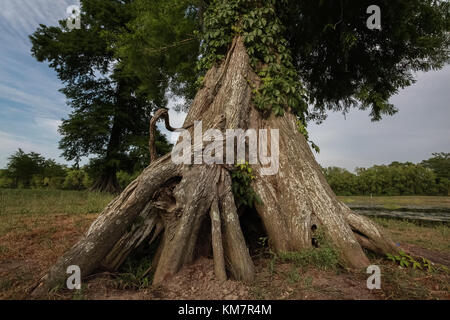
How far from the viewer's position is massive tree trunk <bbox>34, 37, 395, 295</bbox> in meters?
2.28

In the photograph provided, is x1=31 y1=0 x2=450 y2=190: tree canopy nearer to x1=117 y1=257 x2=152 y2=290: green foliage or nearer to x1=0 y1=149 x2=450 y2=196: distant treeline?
x1=117 y1=257 x2=152 y2=290: green foliage

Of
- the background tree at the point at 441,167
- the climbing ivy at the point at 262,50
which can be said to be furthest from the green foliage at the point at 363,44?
the background tree at the point at 441,167

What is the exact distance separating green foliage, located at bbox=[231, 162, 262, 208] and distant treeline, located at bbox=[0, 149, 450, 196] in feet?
94.3

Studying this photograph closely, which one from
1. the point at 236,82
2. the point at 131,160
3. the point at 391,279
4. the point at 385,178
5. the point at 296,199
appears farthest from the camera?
the point at 385,178

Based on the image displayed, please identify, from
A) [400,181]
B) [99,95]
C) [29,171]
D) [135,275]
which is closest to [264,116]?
[135,275]

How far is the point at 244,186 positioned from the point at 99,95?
14379mm

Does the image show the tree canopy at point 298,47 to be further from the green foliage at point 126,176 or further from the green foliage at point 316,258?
the green foliage at point 126,176

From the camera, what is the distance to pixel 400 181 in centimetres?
4078

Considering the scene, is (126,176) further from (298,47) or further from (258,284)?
(258,284)

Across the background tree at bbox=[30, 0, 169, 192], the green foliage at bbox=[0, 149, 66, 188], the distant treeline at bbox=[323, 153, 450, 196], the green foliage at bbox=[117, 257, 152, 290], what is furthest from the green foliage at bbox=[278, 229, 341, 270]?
the distant treeline at bbox=[323, 153, 450, 196]
